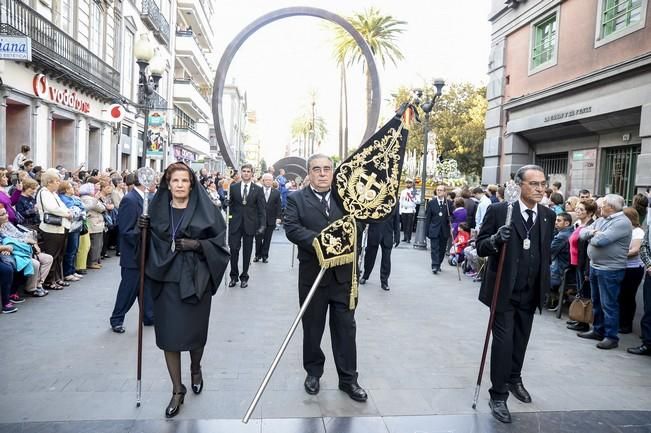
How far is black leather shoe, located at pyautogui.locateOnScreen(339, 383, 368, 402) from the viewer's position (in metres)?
4.35

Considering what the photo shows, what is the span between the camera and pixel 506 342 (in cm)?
426

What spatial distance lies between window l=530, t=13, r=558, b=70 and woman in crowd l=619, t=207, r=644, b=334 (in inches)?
439

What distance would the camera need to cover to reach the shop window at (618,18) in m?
12.3

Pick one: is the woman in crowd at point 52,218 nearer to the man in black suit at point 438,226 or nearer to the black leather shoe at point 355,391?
the black leather shoe at point 355,391

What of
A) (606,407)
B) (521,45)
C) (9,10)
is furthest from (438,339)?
(521,45)

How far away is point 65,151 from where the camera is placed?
19.0 meters

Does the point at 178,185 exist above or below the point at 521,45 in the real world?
below

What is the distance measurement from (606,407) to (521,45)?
16.3 meters

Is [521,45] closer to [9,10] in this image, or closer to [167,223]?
[9,10]

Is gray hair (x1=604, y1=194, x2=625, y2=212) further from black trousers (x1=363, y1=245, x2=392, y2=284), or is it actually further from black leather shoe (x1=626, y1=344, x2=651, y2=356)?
black trousers (x1=363, y1=245, x2=392, y2=284)

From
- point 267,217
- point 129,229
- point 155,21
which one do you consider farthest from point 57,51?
point 129,229

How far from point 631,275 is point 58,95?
17130 mm

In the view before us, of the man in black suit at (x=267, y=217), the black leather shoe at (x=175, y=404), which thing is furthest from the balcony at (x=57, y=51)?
the black leather shoe at (x=175, y=404)

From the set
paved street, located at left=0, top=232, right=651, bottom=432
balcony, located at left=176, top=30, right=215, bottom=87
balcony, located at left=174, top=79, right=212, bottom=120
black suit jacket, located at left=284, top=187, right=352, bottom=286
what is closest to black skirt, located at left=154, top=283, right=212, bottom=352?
paved street, located at left=0, top=232, right=651, bottom=432
